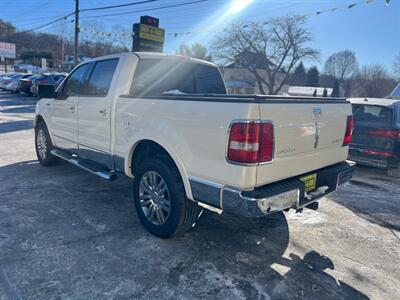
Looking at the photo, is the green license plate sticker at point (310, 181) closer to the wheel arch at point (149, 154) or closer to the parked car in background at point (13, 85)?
the wheel arch at point (149, 154)

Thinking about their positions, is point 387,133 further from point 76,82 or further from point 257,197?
point 76,82

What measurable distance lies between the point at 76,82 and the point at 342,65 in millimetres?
84600

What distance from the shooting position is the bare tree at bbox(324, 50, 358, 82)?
254ft

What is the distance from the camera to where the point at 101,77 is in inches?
174

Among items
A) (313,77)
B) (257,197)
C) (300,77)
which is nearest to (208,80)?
(257,197)

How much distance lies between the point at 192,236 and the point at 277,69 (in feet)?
138

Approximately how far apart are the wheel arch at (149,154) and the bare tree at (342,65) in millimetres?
81533

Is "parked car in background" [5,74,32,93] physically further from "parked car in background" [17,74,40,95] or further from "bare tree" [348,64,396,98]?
"bare tree" [348,64,396,98]

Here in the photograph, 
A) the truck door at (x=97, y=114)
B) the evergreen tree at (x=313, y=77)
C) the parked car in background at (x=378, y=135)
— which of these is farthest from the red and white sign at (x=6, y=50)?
the evergreen tree at (x=313, y=77)

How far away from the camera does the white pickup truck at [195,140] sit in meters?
2.66

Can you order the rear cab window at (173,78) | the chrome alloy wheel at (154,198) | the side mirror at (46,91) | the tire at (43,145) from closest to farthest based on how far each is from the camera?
the chrome alloy wheel at (154,198) → the rear cab window at (173,78) → the side mirror at (46,91) → the tire at (43,145)

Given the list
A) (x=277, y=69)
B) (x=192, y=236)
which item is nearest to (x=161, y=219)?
(x=192, y=236)

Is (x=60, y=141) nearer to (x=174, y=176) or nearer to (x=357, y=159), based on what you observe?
(x=174, y=176)

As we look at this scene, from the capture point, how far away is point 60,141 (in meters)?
5.52
